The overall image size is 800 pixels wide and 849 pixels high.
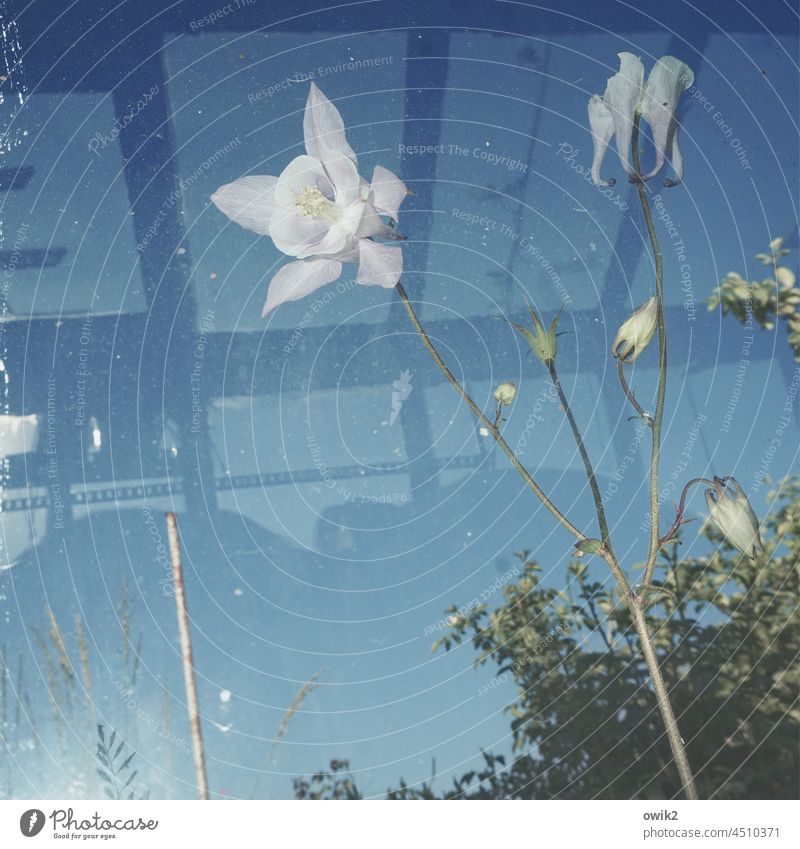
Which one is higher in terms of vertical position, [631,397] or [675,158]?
[675,158]

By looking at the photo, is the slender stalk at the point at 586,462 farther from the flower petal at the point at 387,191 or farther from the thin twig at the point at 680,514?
the flower petal at the point at 387,191

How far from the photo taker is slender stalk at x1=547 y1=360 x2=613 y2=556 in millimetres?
758

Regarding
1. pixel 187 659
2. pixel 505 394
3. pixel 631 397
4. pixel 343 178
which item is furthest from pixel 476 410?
pixel 187 659

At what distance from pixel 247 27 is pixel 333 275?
0.89 ft

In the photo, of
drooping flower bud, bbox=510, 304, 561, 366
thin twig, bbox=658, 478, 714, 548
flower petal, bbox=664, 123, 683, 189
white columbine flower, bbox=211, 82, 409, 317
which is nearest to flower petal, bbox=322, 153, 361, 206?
white columbine flower, bbox=211, 82, 409, 317

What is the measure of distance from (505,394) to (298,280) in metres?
0.24

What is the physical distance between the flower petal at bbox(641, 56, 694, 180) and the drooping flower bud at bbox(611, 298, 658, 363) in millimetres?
141

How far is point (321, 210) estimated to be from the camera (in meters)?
0.76

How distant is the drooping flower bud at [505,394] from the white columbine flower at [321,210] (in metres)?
0.15

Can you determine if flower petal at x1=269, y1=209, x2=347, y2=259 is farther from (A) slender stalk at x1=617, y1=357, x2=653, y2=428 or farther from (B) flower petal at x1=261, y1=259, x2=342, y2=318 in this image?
(A) slender stalk at x1=617, y1=357, x2=653, y2=428

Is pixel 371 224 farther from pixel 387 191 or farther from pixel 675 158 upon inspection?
pixel 675 158

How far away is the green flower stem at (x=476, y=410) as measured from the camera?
762 mm
